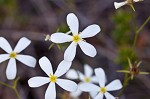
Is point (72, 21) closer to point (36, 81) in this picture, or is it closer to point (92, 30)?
point (92, 30)

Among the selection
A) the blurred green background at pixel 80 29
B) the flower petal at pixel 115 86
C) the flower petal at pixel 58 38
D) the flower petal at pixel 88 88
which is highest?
the blurred green background at pixel 80 29

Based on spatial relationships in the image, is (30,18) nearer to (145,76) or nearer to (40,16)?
(40,16)

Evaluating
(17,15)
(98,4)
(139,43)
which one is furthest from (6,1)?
(139,43)

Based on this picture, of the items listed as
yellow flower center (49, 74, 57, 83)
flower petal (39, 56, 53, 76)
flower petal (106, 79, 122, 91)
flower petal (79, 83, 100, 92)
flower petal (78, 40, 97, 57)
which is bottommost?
flower petal (106, 79, 122, 91)

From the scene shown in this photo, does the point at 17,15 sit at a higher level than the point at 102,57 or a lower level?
higher

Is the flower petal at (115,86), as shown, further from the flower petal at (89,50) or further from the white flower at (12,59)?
the white flower at (12,59)

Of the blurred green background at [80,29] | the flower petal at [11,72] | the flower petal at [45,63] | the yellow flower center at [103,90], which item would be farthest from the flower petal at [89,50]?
the blurred green background at [80,29]

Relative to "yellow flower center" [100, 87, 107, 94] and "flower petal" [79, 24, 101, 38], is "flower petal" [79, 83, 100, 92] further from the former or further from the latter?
"flower petal" [79, 24, 101, 38]

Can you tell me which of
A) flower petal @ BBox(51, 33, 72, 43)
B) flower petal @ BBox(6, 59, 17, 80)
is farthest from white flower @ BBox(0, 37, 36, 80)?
flower petal @ BBox(51, 33, 72, 43)

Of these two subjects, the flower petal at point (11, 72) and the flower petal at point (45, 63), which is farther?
the flower petal at point (11, 72)

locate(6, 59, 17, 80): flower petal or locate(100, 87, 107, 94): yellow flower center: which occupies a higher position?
locate(6, 59, 17, 80): flower petal

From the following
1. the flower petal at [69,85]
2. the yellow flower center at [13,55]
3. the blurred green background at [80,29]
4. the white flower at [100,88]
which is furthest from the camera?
the blurred green background at [80,29]
